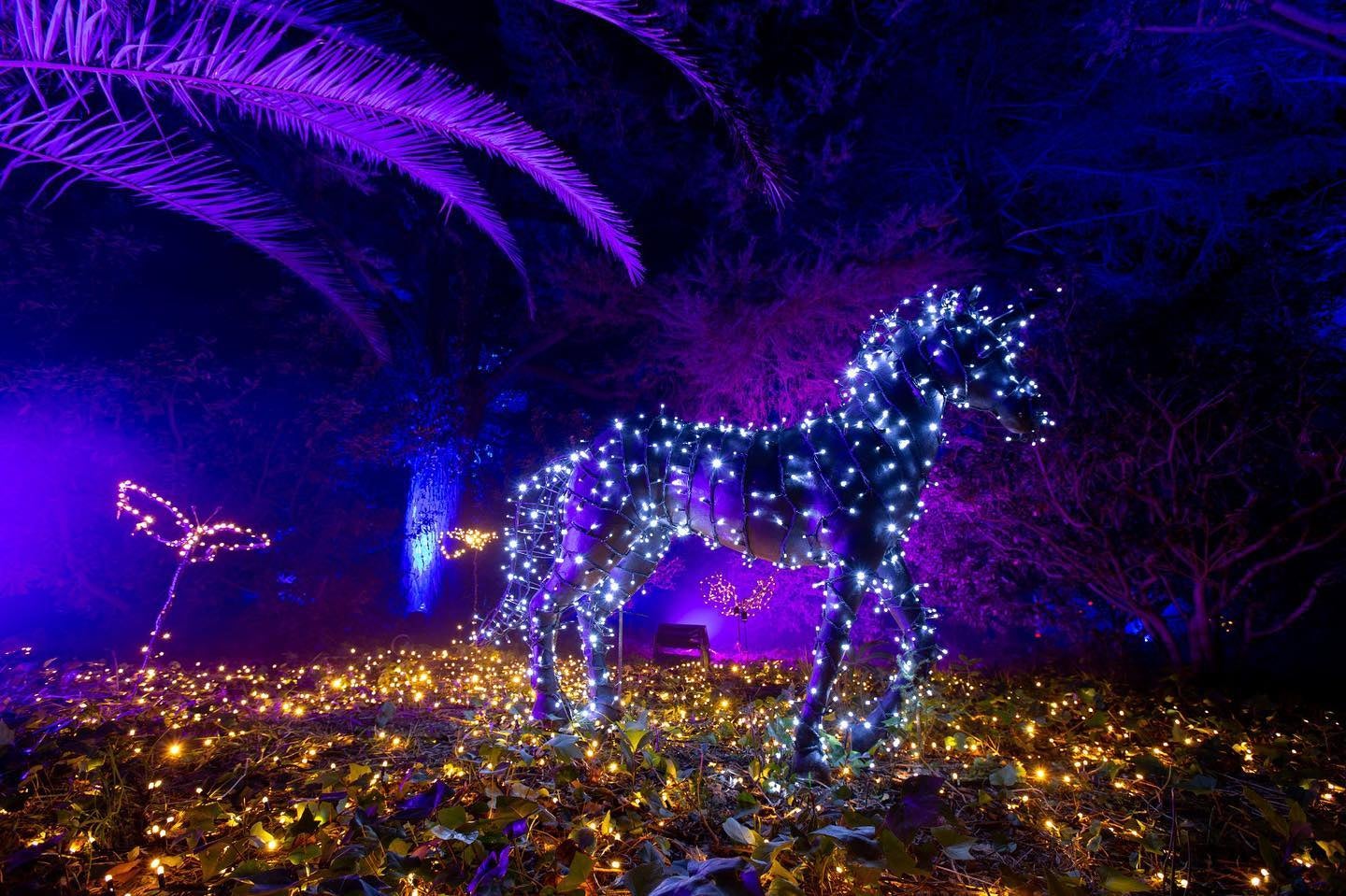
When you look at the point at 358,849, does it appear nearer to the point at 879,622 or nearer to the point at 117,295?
the point at 879,622

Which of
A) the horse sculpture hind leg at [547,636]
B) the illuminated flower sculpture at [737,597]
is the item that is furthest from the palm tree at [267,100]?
the illuminated flower sculpture at [737,597]

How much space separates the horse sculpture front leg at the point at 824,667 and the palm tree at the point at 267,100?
106 inches

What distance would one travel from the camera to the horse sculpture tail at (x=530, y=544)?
13.3ft

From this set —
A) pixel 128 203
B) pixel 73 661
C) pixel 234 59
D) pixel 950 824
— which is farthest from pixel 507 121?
pixel 73 661

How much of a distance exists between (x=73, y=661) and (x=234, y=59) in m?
7.36

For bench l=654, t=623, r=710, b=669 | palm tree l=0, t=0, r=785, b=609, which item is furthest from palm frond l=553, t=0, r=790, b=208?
bench l=654, t=623, r=710, b=669

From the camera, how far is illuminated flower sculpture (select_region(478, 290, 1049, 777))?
318 cm

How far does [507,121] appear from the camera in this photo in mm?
3615

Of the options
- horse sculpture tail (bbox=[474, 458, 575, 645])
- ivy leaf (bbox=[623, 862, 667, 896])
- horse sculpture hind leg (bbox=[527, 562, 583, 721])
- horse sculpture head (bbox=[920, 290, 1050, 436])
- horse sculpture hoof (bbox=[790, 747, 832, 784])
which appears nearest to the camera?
ivy leaf (bbox=[623, 862, 667, 896])

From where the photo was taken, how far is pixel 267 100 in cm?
279

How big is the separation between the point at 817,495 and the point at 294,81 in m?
3.24

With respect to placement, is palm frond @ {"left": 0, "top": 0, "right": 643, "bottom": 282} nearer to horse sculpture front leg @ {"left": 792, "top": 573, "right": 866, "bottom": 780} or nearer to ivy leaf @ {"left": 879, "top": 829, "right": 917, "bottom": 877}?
→ horse sculpture front leg @ {"left": 792, "top": 573, "right": 866, "bottom": 780}

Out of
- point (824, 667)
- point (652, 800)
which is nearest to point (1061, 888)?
point (824, 667)

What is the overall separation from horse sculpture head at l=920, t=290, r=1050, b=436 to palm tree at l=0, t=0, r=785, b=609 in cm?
157
